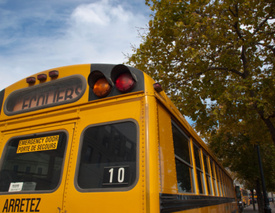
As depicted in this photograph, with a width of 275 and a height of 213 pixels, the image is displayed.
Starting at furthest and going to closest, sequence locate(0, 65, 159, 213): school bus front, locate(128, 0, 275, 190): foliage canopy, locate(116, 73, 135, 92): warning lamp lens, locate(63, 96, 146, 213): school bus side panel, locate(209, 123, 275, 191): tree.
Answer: locate(209, 123, 275, 191): tree
locate(128, 0, 275, 190): foliage canopy
locate(116, 73, 135, 92): warning lamp lens
locate(0, 65, 159, 213): school bus front
locate(63, 96, 146, 213): school bus side panel

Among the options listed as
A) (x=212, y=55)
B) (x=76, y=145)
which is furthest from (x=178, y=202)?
(x=212, y=55)

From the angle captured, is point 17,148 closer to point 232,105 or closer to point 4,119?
point 4,119

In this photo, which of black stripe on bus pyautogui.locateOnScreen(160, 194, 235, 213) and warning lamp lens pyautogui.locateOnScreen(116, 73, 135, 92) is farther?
warning lamp lens pyautogui.locateOnScreen(116, 73, 135, 92)

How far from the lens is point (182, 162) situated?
7.75 ft

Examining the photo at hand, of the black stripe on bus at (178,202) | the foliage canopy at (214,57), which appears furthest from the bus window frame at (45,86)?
the foliage canopy at (214,57)

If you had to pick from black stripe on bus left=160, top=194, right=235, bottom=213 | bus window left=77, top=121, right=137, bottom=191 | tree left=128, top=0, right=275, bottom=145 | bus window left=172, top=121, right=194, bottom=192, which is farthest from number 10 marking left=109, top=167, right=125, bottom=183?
tree left=128, top=0, right=275, bottom=145

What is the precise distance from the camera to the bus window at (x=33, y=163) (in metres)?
2.04

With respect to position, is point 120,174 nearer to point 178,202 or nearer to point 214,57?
point 178,202

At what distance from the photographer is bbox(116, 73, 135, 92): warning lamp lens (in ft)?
6.64

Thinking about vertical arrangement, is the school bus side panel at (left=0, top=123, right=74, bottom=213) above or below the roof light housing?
below

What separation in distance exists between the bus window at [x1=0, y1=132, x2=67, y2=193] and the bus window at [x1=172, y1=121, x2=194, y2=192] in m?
1.06

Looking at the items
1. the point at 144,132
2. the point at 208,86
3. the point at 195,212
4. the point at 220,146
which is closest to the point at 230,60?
the point at 208,86

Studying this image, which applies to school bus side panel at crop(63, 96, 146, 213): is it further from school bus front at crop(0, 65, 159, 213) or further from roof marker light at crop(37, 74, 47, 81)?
roof marker light at crop(37, 74, 47, 81)

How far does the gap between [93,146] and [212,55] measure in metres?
7.15
